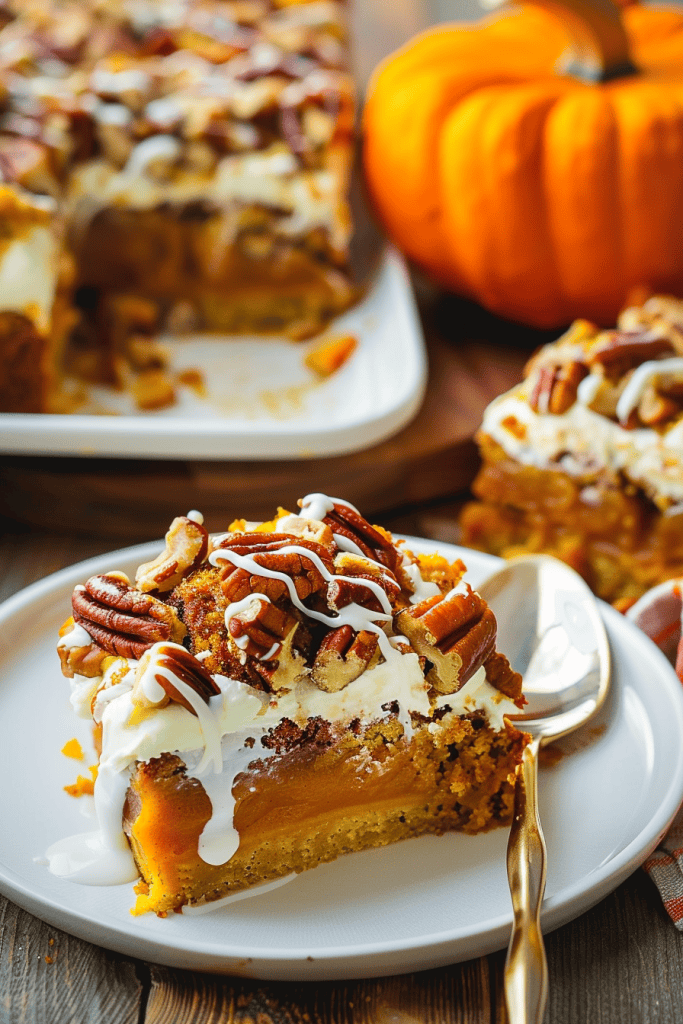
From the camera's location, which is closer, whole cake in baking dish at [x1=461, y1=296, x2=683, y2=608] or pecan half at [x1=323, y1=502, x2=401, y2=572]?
pecan half at [x1=323, y1=502, x2=401, y2=572]

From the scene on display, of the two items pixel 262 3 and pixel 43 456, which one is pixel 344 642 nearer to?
pixel 43 456

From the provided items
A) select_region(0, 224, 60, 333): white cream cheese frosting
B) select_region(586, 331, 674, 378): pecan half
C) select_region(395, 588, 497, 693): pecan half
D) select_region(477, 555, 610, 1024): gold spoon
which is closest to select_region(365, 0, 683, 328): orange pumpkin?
select_region(586, 331, 674, 378): pecan half

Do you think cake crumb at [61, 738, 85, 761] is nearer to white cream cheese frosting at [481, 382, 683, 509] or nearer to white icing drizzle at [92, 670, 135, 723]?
white icing drizzle at [92, 670, 135, 723]

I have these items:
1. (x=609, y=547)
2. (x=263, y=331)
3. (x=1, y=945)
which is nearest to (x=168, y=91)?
(x=263, y=331)

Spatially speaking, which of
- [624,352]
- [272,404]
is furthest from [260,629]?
[272,404]

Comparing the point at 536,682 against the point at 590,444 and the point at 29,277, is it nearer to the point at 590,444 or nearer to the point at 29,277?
the point at 590,444
